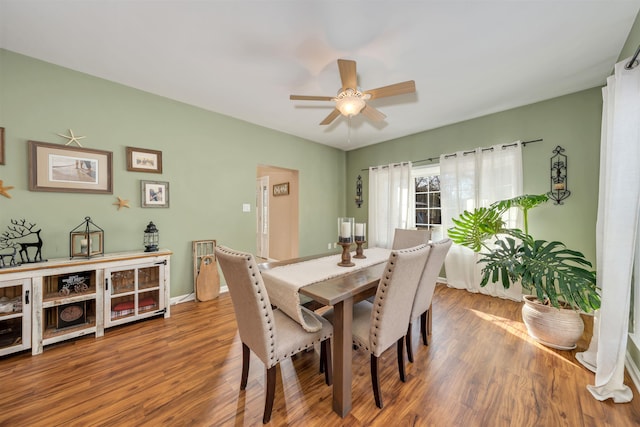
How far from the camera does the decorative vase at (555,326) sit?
193 cm

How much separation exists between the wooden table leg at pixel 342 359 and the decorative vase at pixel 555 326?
1.88 metres

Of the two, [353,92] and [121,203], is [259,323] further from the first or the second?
[121,203]

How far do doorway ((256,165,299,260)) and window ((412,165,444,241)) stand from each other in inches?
88.2

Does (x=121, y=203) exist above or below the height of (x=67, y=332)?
above

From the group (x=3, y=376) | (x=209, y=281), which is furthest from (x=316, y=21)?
(x=3, y=376)

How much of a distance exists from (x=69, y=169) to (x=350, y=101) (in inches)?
112

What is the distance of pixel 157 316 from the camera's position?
2.56 metres

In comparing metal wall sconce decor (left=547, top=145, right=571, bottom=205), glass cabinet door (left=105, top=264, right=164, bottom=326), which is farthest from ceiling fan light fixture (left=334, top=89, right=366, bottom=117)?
metal wall sconce decor (left=547, top=145, right=571, bottom=205)

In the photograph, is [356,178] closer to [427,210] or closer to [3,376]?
[427,210]

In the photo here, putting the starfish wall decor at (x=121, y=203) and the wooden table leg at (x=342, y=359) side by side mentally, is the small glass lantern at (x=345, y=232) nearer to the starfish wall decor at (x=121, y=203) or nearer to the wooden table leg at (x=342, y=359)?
the wooden table leg at (x=342, y=359)

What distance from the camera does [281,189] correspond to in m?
4.96

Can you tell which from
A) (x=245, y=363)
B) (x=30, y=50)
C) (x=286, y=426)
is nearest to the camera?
(x=286, y=426)

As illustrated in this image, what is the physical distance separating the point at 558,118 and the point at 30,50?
5.50m

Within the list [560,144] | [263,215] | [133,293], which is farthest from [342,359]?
[263,215]
